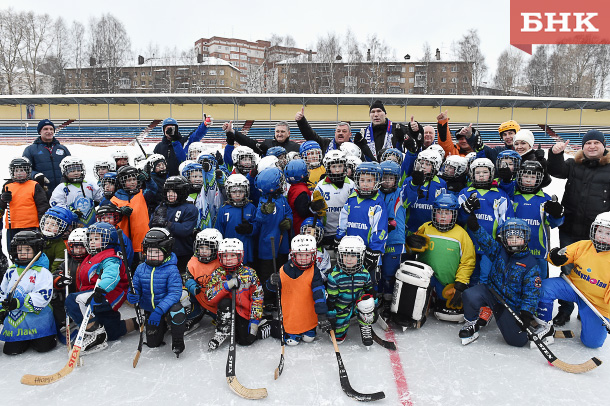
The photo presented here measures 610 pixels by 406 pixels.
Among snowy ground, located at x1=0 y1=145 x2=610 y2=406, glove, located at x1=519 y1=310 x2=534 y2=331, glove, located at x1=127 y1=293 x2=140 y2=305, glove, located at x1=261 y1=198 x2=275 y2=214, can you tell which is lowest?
snowy ground, located at x1=0 y1=145 x2=610 y2=406

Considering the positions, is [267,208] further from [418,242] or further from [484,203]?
[484,203]

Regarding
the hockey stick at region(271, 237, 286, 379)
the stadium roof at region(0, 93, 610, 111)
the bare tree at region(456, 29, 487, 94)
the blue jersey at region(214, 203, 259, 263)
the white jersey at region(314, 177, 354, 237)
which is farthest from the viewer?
the bare tree at region(456, 29, 487, 94)

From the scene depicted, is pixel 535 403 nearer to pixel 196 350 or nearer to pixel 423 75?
pixel 196 350

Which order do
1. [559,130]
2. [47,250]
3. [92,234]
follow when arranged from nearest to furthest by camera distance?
[92,234]
[47,250]
[559,130]

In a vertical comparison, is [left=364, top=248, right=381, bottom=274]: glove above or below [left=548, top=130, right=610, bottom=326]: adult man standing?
below

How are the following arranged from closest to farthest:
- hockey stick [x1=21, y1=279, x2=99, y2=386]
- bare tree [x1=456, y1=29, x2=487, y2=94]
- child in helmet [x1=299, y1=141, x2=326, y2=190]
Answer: hockey stick [x1=21, y1=279, x2=99, y2=386] < child in helmet [x1=299, y1=141, x2=326, y2=190] < bare tree [x1=456, y1=29, x2=487, y2=94]

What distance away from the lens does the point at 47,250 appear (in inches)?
168

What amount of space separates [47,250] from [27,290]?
78 cm

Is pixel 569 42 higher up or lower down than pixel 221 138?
higher up

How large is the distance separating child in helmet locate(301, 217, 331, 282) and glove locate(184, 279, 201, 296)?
47.1 inches

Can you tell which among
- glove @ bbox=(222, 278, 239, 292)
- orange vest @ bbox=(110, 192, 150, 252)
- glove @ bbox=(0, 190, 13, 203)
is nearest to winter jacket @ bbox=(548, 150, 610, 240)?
glove @ bbox=(222, 278, 239, 292)

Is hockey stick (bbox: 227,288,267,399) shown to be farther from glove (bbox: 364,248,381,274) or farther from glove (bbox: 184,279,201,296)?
glove (bbox: 364,248,381,274)

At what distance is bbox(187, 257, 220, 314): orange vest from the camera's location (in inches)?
153

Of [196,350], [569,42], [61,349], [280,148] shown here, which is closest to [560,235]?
[280,148]
